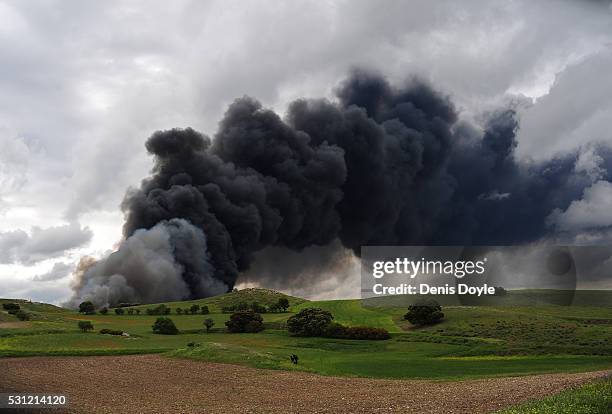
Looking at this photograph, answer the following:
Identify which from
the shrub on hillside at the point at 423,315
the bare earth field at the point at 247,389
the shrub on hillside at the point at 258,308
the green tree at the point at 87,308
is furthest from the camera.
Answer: the green tree at the point at 87,308

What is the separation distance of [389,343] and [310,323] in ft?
42.6

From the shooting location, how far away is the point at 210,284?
459 feet

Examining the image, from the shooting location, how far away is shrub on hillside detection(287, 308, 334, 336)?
238 feet

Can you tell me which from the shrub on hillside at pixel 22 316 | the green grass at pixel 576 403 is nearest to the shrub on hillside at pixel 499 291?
the shrub on hillside at pixel 22 316

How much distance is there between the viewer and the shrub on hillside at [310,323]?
238 feet

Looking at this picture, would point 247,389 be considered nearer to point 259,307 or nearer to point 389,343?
point 389,343

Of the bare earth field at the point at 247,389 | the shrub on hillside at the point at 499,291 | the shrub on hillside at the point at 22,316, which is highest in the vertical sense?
the shrub on hillside at the point at 499,291

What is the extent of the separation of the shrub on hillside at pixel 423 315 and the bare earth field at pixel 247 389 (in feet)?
133

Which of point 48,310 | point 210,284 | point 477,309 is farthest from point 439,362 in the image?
point 210,284

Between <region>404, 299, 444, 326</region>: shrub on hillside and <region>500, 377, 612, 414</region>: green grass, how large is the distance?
184ft

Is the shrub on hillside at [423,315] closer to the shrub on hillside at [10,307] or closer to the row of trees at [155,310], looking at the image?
the row of trees at [155,310]

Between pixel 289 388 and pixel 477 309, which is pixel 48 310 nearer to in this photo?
pixel 477 309

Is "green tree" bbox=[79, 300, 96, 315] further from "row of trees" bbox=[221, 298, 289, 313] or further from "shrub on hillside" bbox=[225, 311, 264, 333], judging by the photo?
"shrub on hillside" bbox=[225, 311, 264, 333]

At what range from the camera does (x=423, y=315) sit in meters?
78.6
